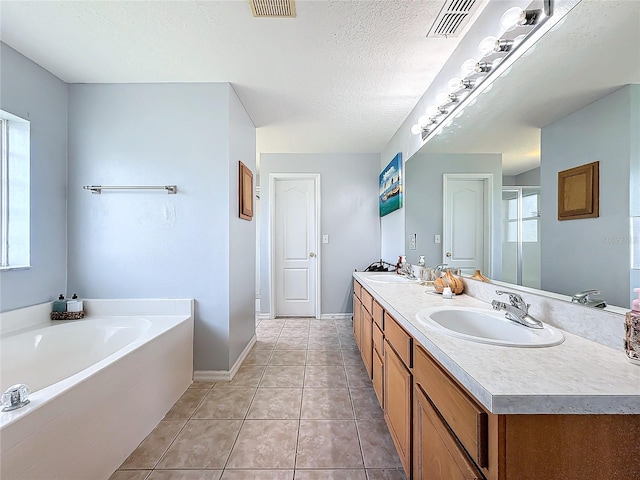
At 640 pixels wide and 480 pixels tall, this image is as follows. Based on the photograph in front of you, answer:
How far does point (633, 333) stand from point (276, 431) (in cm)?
164

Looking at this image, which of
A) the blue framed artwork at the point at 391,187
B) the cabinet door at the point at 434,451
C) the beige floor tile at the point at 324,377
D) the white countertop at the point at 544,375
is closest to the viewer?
the white countertop at the point at 544,375

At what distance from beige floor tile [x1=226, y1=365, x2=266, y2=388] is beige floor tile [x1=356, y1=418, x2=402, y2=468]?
2.95 feet

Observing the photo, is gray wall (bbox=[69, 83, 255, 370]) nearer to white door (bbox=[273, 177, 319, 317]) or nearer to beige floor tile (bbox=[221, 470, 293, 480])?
beige floor tile (bbox=[221, 470, 293, 480])

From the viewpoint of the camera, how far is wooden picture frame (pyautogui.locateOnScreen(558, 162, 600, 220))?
0.88 m

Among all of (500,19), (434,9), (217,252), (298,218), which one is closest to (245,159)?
(217,252)

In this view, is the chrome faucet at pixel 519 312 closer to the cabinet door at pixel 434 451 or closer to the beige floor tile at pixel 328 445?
the cabinet door at pixel 434 451

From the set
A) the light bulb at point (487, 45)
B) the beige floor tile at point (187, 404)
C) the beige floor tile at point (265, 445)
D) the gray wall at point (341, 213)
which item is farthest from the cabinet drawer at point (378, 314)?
the gray wall at point (341, 213)

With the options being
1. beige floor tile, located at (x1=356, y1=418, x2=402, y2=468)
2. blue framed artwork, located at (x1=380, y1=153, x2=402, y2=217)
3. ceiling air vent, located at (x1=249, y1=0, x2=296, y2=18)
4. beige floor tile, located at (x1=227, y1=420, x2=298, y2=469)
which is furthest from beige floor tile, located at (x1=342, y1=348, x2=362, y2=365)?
ceiling air vent, located at (x1=249, y1=0, x2=296, y2=18)

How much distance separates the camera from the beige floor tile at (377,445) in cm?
140

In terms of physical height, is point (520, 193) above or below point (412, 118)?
below

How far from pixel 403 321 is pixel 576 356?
58 cm

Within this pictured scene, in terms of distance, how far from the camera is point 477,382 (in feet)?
2.18

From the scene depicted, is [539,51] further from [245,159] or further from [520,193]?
[245,159]

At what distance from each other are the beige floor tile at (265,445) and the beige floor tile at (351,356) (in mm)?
922
